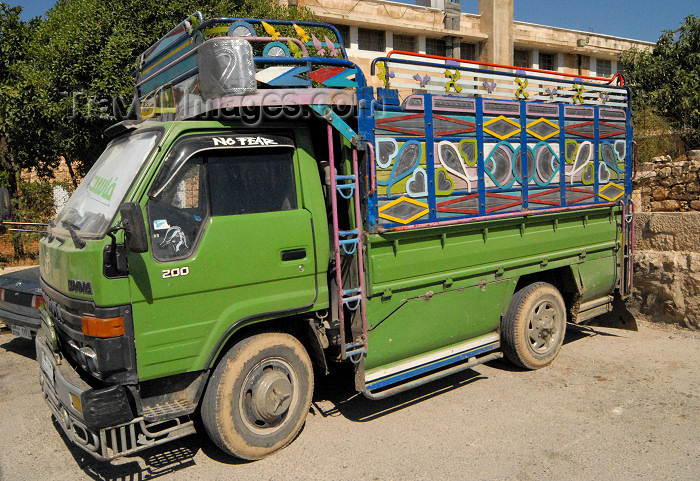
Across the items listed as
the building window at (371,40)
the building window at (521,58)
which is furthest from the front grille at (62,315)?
the building window at (521,58)

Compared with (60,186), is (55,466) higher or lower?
lower

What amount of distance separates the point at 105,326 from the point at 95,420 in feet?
1.82

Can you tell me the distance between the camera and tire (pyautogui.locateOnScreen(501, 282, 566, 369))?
5.42 meters

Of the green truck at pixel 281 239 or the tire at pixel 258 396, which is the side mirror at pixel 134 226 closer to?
the green truck at pixel 281 239

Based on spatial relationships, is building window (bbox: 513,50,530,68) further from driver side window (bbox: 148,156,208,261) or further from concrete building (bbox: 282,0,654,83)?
driver side window (bbox: 148,156,208,261)

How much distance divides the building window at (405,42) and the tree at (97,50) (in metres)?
13.8

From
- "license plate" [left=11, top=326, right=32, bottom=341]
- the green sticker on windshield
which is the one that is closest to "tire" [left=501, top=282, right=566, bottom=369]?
the green sticker on windshield

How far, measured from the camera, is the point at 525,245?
17.7ft

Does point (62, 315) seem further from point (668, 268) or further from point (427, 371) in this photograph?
point (668, 268)

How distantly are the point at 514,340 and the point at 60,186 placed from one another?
1061 cm

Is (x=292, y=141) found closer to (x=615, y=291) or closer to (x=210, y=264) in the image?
(x=210, y=264)

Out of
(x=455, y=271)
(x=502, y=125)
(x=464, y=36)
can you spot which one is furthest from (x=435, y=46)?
(x=455, y=271)

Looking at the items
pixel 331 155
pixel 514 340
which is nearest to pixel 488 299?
pixel 514 340

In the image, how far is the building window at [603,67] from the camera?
2797 cm
